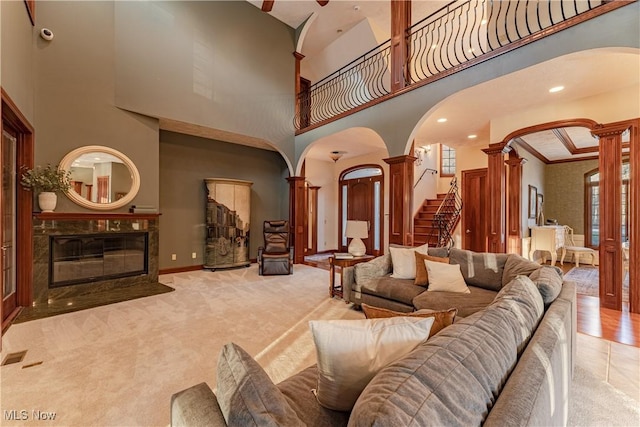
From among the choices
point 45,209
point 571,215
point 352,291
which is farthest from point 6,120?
point 571,215

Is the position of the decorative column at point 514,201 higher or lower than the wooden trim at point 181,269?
higher

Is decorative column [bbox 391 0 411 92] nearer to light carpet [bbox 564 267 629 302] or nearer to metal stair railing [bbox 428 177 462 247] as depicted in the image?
metal stair railing [bbox 428 177 462 247]

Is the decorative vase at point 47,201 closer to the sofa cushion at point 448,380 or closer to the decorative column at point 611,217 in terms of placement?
the sofa cushion at point 448,380

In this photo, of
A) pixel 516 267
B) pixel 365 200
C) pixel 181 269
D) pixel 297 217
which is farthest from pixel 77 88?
pixel 365 200

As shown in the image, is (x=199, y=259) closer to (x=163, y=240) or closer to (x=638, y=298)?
(x=163, y=240)

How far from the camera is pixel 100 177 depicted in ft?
13.6

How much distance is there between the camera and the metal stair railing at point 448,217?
21.6 ft

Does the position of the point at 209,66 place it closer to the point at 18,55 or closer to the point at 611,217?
the point at 18,55

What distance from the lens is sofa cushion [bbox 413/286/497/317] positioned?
94.4 inches

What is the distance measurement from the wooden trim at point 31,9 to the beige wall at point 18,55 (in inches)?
2.5

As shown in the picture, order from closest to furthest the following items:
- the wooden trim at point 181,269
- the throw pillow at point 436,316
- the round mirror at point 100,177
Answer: the throw pillow at point 436,316
the round mirror at point 100,177
the wooden trim at point 181,269

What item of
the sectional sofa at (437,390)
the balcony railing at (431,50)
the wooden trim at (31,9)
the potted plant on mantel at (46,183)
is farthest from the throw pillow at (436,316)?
the wooden trim at (31,9)

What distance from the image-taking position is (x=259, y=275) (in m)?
5.25

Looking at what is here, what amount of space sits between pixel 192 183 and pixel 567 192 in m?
9.48
